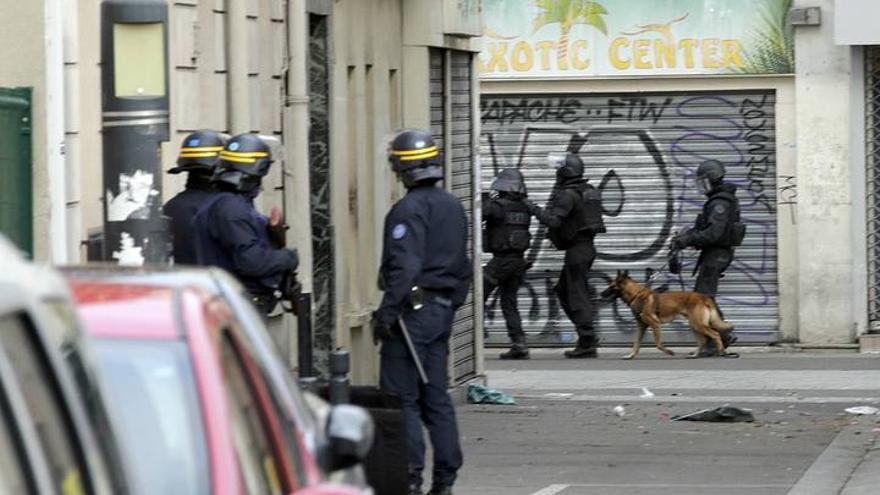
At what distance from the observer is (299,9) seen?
1399 cm

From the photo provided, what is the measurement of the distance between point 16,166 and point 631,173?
13417 mm

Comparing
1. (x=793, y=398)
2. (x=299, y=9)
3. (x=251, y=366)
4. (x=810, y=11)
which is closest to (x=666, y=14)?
(x=810, y=11)

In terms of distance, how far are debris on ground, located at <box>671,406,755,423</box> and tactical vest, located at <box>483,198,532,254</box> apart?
21.6ft

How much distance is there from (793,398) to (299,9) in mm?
5375

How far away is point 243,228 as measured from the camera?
9969 mm

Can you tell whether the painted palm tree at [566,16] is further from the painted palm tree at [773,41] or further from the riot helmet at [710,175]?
the riot helmet at [710,175]

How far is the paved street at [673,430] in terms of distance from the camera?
37.6ft

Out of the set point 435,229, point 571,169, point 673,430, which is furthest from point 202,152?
point 571,169

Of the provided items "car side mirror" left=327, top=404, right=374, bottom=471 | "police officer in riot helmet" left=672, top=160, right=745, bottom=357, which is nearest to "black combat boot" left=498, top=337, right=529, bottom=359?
"police officer in riot helmet" left=672, top=160, right=745, bottom=357

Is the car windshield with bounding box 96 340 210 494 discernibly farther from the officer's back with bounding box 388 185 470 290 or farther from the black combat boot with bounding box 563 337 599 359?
the black combat boot with bounding box 563 337 599 359

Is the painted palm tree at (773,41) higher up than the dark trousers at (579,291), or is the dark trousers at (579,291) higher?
the painted palm tree at (773,41)

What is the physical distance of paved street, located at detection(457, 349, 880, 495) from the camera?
1147 cm

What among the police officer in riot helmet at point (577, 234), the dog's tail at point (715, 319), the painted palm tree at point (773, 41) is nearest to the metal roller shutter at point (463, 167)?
the police officer in riot helmet at point (577, 234)

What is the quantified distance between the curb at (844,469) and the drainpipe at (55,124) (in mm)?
3863
